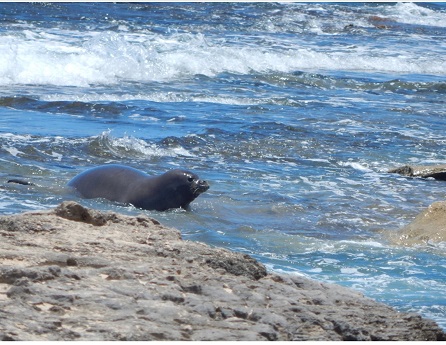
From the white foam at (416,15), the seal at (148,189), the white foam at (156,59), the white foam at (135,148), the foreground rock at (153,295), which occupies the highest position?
the foreground rock at (153,295)

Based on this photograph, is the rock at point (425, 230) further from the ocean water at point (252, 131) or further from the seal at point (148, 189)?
the seal at point (148, 189)

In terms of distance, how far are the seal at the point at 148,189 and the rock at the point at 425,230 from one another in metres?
1.68

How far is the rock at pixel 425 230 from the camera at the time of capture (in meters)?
6.82

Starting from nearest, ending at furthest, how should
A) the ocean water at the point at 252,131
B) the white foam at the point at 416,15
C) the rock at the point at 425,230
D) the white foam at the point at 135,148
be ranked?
the ocean water at the point at 252,131, the rock at the point at 425,230, the white foam at the point at 135,148, the white foam at the point at 416,15

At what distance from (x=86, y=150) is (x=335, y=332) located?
23.2ft

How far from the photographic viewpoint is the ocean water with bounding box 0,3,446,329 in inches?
262

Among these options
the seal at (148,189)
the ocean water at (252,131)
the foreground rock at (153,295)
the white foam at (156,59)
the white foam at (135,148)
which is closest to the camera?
the foreground rock at (153,295)

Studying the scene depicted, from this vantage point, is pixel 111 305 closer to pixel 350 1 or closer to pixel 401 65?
pixel 401 65

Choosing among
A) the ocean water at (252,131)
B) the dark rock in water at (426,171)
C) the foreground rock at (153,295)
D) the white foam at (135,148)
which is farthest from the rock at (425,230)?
the white foam at (135,148)

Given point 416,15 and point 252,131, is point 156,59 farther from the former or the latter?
point 416,15

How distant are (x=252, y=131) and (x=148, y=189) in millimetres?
4120

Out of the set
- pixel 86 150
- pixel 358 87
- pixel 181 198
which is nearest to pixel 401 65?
pixel 358 87

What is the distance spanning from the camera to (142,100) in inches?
545

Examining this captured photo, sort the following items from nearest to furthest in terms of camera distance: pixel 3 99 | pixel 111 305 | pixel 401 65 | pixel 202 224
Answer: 1. pixel 111 305
2. pixel 202 224
3. pixel 3 99
4. pixel 401 65
